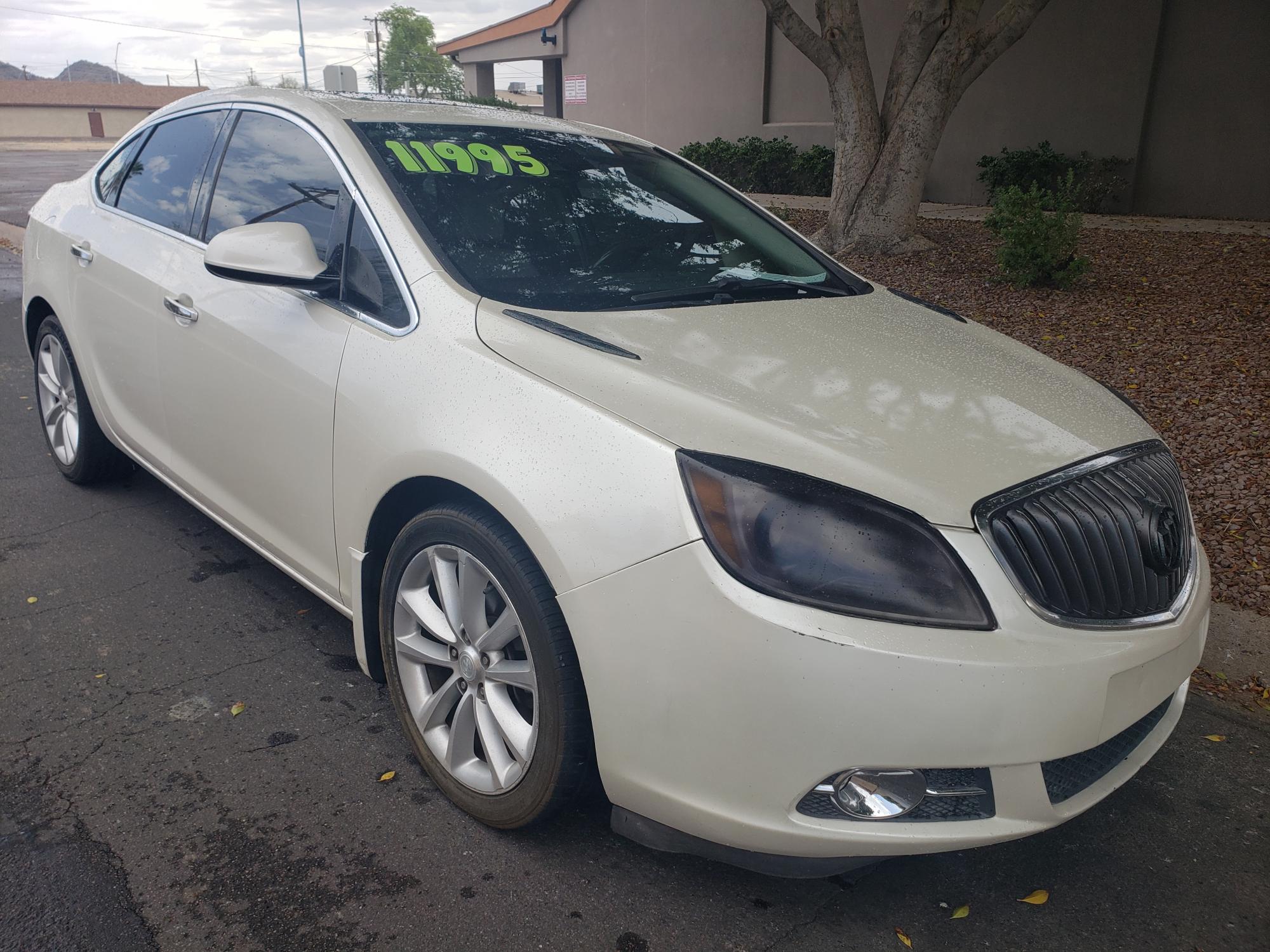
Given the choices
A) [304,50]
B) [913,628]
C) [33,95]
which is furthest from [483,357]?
[33,95]

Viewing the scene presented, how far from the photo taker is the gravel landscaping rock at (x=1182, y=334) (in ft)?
14.6

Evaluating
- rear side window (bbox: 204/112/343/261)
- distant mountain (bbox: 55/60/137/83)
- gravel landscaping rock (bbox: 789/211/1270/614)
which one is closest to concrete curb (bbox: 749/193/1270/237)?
gravel landscaping rock (bbox: 789/211/1270/614)

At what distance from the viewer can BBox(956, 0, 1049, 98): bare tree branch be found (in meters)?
8.88

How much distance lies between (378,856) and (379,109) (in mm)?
2297

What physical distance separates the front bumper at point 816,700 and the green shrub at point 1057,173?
13293 mm

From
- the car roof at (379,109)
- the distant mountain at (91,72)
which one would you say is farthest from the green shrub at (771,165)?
the distant mountain at (91,72)

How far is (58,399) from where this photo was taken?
15.5 ft

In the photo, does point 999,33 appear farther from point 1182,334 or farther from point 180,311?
point 180,311

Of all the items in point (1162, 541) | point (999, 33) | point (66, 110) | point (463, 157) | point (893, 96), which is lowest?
point (1162, 541)

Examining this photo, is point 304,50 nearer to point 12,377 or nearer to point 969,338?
point 12,377

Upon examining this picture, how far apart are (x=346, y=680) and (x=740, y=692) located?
5.70ft

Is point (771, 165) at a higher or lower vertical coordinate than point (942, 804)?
higher

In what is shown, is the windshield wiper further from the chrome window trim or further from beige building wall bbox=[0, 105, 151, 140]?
beige building wall bbox=[0, 105, 151, 140]

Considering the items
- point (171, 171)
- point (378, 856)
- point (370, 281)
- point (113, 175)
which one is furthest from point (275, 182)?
point (378, 856)
